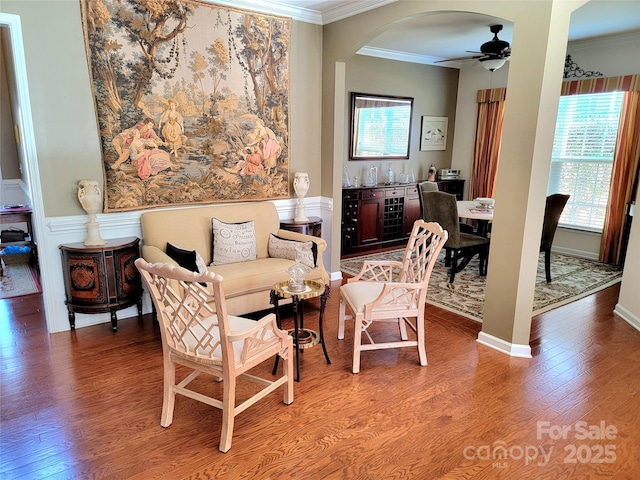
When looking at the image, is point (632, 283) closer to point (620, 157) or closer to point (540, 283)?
point (540, 283)

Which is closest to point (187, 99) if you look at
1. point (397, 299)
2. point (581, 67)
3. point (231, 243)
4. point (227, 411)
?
point (231, 243)

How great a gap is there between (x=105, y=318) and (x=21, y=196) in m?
3.29

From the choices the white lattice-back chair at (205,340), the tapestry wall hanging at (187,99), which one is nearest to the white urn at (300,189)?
the tapestry wall hanging at (187,99)

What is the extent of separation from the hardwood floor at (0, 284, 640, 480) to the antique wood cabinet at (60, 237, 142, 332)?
247 millimetres

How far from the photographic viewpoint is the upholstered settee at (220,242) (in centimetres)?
337

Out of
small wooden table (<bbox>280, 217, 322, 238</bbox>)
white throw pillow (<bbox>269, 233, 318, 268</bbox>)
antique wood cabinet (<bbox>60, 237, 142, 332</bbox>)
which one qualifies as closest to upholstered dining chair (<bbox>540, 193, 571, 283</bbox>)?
small wooden table (<bbox>280, 217, 322, 238</bbox>)

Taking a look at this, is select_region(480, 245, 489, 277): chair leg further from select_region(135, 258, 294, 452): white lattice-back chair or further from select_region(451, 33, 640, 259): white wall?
select_region(135, 258, 294, 452): white lattice-back chair

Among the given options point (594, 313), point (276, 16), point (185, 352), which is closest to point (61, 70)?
point (276, 16)

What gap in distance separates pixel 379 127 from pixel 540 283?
9.94 ft

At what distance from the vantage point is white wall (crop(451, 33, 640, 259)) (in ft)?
16.6

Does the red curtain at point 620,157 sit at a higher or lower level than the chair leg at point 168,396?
higher

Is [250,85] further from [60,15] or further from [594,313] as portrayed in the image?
[594,313]

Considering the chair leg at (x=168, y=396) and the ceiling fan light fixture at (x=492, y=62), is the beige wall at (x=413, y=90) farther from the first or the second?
the chair leg at (x=168, y=396)

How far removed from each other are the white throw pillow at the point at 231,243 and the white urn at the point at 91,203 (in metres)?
0.89
